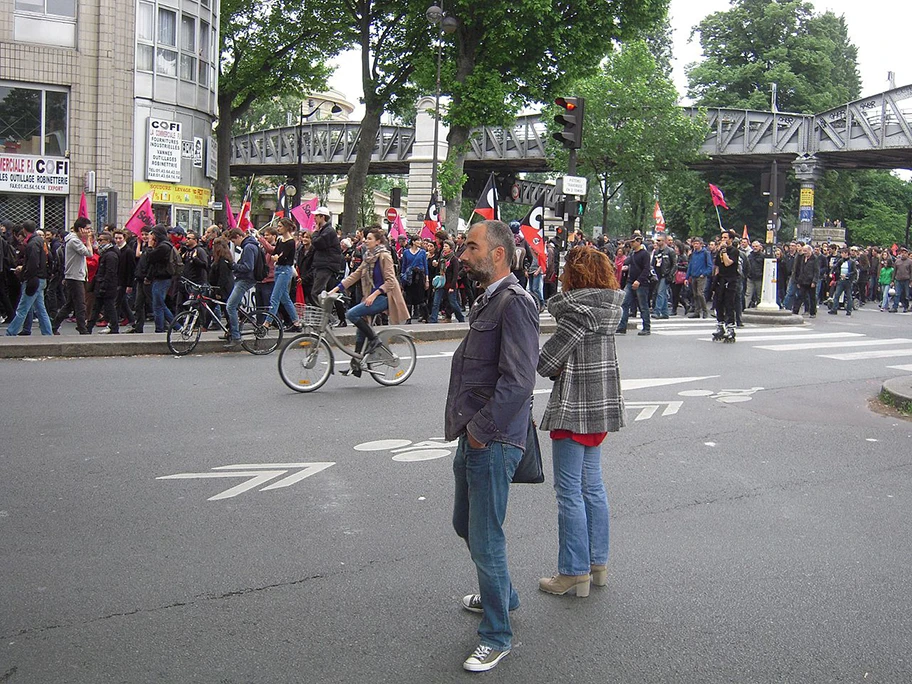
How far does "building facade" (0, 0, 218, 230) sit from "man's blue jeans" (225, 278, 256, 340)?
1536 centimetres

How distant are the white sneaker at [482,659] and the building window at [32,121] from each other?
25.8 m

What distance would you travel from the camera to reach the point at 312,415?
29.8 ft

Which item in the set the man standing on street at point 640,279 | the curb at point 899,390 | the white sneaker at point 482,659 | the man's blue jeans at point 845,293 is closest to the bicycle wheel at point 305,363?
the curb at point 899,390

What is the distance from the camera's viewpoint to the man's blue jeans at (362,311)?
422 inches

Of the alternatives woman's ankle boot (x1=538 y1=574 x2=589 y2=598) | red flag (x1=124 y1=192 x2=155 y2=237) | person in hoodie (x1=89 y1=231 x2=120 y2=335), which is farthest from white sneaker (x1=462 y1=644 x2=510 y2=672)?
red flag (x1=124 y1=192 x2=155 y2=237)

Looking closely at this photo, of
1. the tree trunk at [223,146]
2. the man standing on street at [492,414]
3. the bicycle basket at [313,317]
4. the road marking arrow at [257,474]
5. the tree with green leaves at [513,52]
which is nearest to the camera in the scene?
the man standing on street at [492,414]

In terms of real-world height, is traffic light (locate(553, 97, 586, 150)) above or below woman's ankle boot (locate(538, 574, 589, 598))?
above

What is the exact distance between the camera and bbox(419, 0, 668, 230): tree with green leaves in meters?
30.1

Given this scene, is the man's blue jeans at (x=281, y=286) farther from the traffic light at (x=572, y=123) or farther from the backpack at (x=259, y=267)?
the traffic light at (x=572, y=123)

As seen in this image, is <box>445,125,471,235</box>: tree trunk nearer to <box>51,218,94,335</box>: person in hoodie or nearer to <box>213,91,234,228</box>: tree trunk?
<box>213,91,234,228</box>: tree trunk

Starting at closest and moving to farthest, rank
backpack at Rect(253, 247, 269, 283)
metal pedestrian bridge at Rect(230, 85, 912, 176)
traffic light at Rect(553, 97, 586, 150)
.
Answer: backpack at Rect(253, 247, 269, 283), traffic light at Rect(553, 97, 586, 150), metal pedestrian bridge at Rect(230, 85, 912, 176)

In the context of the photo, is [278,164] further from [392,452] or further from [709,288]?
[392,452]

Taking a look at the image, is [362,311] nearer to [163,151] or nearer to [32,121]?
[32,121]

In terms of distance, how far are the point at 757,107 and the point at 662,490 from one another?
180 ft
